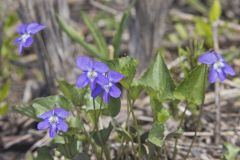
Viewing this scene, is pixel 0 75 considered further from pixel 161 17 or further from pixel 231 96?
pixel 231 96

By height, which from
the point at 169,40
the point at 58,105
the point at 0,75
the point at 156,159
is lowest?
the point at 156,159

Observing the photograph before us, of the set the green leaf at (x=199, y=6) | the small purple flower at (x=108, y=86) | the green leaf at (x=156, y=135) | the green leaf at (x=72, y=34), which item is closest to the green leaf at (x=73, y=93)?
the small purple flower at (x=108, y=86)

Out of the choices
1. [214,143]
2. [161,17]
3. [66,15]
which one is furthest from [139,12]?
[214,143]

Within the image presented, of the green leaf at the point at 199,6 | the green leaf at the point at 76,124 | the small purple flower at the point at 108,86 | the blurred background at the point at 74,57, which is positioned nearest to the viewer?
the small purple flower at the point at 108,86

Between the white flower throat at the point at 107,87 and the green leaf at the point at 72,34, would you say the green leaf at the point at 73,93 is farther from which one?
the green leaf at the point at 72,34

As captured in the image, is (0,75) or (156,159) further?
(0,75)

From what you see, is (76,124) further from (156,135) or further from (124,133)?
(156,135)
